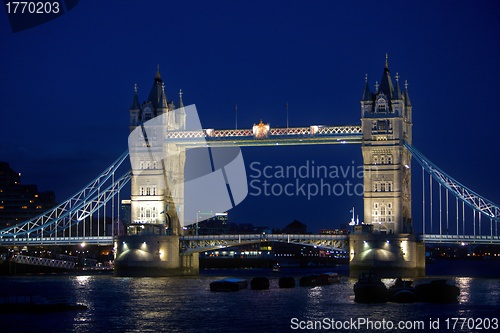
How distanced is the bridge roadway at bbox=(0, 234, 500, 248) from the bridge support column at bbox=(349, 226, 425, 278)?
2.31 metres

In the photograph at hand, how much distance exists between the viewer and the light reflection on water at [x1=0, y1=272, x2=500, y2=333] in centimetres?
5959

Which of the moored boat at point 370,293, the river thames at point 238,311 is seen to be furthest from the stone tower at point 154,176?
the moored boat at point 370,293

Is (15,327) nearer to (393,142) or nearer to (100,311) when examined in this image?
(100,311)

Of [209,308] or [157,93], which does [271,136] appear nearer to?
→ [157,93]

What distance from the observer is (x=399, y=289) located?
248 ft

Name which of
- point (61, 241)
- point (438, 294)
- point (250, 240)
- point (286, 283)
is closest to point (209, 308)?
point (438, 294)

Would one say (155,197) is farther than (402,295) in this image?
Yes

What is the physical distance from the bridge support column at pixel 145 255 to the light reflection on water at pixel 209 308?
12295mm

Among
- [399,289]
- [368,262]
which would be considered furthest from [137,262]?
[399,289]

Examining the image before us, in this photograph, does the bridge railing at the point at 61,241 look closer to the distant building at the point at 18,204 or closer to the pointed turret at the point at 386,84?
the pointed turret at the point at 386,84

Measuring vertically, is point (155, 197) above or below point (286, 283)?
above

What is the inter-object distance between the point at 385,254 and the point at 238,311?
3541 centimetres

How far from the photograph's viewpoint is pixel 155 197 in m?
110

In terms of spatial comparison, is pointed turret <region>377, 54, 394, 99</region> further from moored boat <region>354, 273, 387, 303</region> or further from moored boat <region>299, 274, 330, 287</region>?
moored boat <region>354, 273, 387, 303</region>
